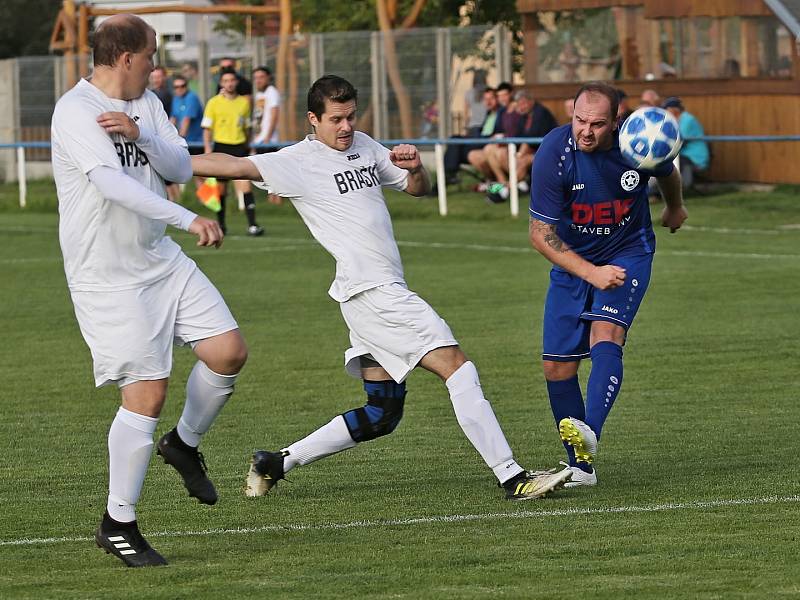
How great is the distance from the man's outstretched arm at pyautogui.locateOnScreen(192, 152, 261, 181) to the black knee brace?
1.06m

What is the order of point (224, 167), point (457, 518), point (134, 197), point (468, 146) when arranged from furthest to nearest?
point (468, 146), point (224, 167), point (457, 518), point (134, 197)

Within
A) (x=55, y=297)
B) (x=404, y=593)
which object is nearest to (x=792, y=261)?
(x=55, y=297)

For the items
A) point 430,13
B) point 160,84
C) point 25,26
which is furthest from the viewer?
point 25,26

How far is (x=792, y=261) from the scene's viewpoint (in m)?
17.7

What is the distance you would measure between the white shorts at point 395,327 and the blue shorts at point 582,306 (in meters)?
0.64

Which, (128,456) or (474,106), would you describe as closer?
(128,456)

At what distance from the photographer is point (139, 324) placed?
6.22 metres

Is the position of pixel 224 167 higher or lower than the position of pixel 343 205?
higher

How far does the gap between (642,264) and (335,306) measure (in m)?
7.58

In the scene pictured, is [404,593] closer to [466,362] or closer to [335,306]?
[466,362]

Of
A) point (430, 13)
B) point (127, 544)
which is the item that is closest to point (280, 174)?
point (127, 544)

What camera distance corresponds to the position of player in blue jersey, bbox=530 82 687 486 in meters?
7.43

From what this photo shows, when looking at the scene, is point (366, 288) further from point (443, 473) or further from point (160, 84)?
point (160, 84)

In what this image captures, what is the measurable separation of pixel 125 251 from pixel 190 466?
1.10 meters
